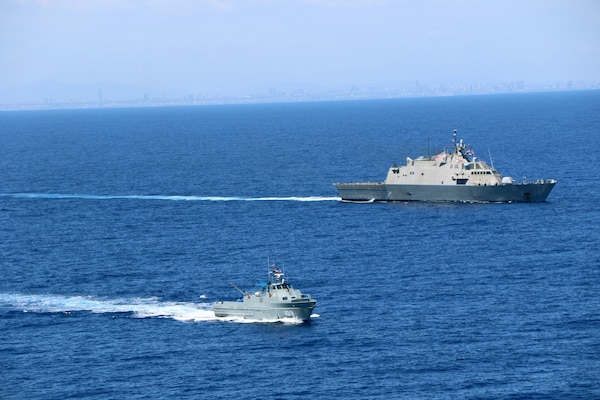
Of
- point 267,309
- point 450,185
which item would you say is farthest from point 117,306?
point 450,185

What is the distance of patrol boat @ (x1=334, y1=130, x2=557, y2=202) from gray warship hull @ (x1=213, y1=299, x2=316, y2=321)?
71.5 meters

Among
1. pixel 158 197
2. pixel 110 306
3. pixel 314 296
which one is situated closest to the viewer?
pixel 110 306

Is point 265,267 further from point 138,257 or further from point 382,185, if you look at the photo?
point 382,185

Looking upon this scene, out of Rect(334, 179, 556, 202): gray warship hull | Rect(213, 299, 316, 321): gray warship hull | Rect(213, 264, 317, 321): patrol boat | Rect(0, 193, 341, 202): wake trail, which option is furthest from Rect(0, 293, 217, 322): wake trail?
Rect(334, 179, 556, 202): gray warship hull

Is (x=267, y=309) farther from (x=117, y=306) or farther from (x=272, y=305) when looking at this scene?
(x=117, y=306)

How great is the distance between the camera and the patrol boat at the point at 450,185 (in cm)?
15538

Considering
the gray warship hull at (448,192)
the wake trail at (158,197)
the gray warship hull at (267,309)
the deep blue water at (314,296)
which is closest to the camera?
the deep blue water at (314,296)

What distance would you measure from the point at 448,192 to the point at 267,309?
73.1 meters

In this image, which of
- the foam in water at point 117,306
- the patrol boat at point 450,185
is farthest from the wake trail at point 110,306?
the patrol boat at point 450,185

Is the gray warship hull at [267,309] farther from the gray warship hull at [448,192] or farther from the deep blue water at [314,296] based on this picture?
the gray warship hull at [448,192]

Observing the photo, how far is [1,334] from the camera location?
91.3 metres

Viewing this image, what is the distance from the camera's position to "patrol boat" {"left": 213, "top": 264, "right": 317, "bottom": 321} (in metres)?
91.1

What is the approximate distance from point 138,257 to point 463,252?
37334mm

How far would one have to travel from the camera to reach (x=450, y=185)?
159375mm
